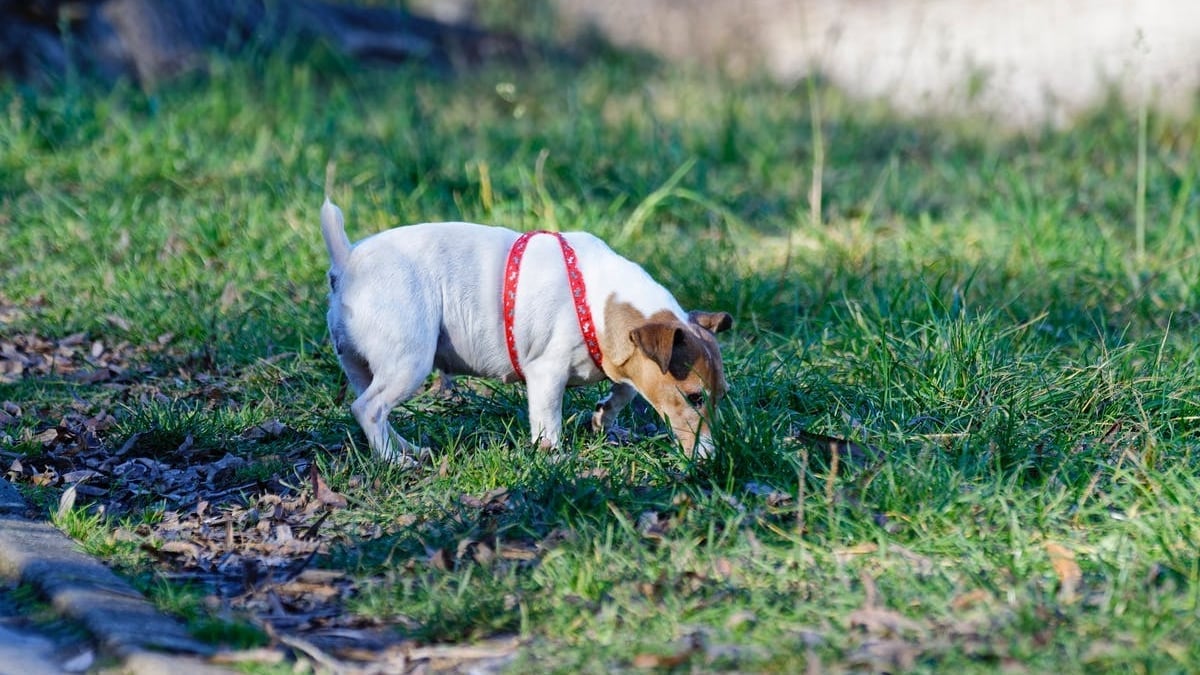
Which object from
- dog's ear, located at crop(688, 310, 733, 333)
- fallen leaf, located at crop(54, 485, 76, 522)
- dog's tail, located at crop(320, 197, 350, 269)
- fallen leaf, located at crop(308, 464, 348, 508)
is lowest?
fallen leaf, located at crop(308, 464, 348, 508)

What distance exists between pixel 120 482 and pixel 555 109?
19.9 ft

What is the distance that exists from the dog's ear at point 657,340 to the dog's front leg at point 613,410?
1.23ft

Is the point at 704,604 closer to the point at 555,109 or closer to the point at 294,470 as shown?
the point at 294,470

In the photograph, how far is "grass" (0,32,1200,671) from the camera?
143 inches

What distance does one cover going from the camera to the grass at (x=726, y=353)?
11.9ft

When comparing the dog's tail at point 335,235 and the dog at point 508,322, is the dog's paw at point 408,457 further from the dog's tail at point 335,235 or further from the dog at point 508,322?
the dog's tail at point 335,235

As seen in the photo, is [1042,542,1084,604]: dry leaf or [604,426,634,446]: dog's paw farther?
[604,426,634,446]: dog's paw

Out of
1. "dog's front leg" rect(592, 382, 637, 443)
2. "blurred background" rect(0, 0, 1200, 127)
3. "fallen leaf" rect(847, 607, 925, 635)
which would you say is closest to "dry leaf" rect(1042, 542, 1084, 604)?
"fallen leaf" rect(847, 607, 925, 635)

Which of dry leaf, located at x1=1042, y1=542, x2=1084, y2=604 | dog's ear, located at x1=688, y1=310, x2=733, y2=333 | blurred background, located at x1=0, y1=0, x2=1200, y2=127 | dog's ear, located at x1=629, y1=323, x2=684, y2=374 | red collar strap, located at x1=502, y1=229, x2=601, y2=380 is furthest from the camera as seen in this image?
blurred background, located at x1=0, y1=0, x2=1200, y2=127

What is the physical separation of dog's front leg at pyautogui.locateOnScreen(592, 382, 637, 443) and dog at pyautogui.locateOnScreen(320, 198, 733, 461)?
0.04 feet

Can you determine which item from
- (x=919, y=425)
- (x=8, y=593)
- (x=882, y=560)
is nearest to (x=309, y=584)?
(x=8, y=593)

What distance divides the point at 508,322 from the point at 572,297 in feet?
0.75

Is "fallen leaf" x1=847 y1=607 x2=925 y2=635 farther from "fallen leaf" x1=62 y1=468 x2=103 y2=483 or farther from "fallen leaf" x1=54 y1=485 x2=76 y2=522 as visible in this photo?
"fallen leaf" x1=62 y1=468 x2=103 y2=483

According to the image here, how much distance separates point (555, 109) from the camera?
10305 millimetres
